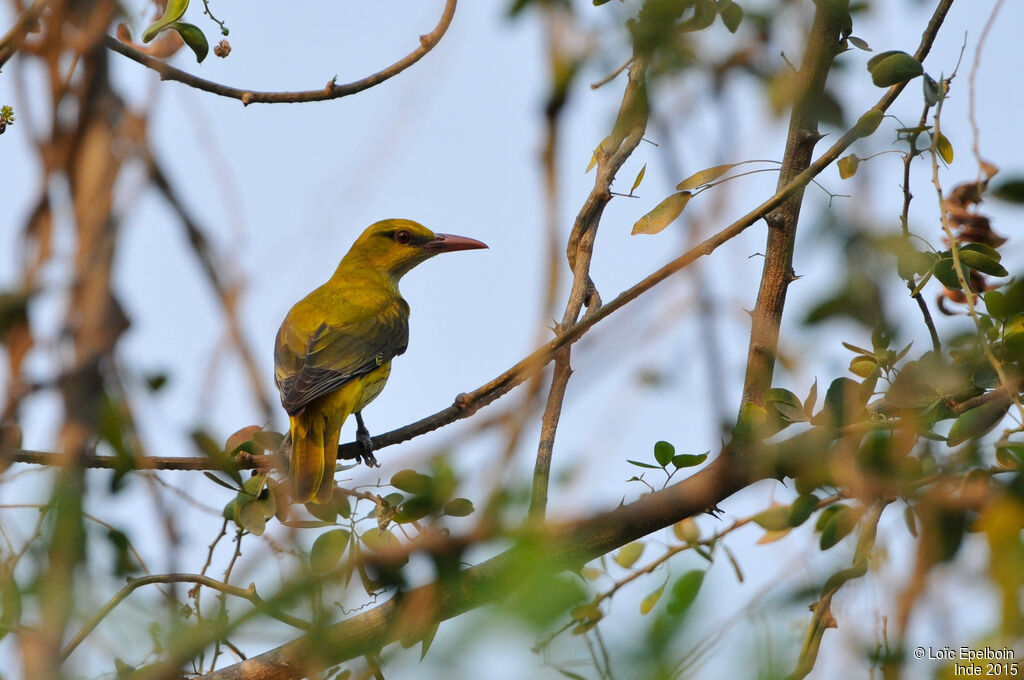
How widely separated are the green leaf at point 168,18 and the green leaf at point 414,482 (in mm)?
914

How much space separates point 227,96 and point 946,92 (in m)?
1.62

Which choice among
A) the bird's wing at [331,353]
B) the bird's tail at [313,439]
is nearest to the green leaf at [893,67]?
the bird's tail at [313,439]

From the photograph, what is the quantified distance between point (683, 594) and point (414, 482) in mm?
491

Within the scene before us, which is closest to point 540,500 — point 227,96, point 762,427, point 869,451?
point 762,427

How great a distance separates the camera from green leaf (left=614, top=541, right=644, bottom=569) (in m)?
2.67

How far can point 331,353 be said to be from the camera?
191 inches

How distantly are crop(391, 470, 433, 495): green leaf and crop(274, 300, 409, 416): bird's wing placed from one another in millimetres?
2747

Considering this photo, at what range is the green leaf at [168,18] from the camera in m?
1.87

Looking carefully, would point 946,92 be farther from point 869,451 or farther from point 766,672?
point 766,672

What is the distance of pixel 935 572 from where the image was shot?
3.38 ft

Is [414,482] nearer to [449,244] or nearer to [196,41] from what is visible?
[196,41]

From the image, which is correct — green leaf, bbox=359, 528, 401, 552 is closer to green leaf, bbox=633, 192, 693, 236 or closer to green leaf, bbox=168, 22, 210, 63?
green leaf, bbox=633, 192, 693, 236

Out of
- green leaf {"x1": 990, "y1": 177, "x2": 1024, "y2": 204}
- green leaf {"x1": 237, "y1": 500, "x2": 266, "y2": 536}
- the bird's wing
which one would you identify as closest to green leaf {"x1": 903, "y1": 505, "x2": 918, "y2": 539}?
green leaf {"x1": 990, "y1": 177, "x2": 1024, "y2": 204}

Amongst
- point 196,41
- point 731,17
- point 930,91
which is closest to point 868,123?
point 731,17
